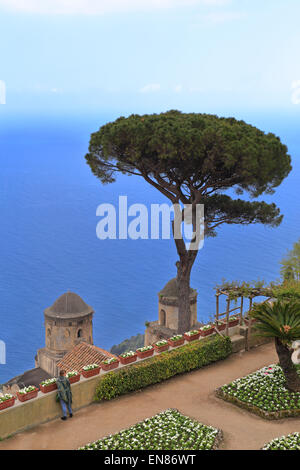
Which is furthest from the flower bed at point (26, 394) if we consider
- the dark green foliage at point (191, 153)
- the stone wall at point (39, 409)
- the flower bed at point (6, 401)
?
the dark green foliage at point (191, 153)

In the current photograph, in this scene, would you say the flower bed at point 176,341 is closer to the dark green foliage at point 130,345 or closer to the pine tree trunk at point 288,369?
the pine tree trunk at point 288,369

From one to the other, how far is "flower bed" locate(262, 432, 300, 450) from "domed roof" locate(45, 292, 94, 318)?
66.9 feet

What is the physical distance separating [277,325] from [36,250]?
141m

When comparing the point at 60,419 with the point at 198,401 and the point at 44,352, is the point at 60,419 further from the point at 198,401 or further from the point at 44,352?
the point at 44,352

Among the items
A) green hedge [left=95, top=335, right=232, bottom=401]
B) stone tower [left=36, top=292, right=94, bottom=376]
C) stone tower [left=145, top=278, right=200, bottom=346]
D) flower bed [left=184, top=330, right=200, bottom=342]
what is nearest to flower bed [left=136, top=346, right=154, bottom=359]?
green hedge [left=95, top=335, right=232, bottom=401]

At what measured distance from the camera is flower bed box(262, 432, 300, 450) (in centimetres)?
1264

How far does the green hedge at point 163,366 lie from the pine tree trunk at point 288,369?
3486 millimetres

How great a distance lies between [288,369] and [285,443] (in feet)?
10.1

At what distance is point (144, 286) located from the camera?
13350 cm

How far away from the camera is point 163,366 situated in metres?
17.1

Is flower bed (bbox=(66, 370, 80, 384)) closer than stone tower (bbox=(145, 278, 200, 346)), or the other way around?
flower bed (bbox=(66, 370, 80, 384))

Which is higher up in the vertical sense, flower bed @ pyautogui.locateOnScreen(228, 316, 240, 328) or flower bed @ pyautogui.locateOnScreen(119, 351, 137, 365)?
flower bed @ pyautogui.locateOnScreen(228, 316, 240, 328)

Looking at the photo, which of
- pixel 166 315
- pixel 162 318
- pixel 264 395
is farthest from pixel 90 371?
pixel 162 318

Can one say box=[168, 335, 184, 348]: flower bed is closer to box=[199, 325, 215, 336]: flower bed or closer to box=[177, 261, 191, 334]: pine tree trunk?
box=[199, 325, 215, 336]: flower bed
